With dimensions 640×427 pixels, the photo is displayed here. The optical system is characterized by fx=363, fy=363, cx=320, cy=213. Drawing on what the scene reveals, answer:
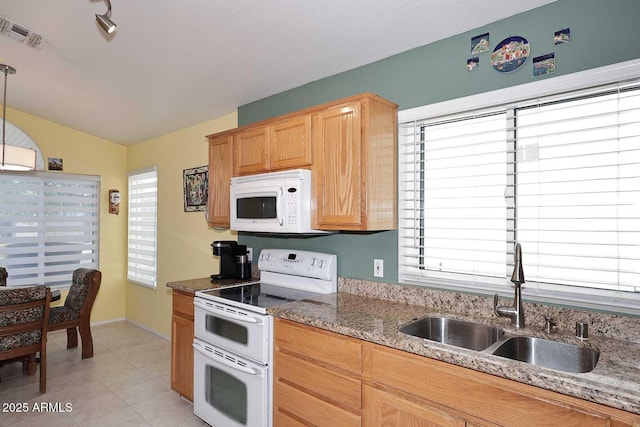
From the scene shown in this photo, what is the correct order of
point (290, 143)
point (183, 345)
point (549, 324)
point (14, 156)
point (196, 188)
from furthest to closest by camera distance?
point (196, 188), point (14, 156), point (183, 345), point (290, 143), point (549, 324)

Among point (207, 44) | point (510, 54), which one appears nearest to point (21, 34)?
point (207, 44)

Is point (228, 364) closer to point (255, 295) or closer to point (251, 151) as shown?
point (255, 295)

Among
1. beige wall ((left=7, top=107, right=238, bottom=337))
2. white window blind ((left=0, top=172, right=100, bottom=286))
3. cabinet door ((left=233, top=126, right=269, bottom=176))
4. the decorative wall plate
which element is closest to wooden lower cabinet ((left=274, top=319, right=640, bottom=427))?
cabinet door ((left=233, top=126, right=269, bottom=176))

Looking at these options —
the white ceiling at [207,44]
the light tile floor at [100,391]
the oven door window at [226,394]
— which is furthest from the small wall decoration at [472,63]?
the light tile floor at [100,391]

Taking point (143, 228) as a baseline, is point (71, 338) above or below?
below

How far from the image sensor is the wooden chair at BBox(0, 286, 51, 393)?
2808 mm

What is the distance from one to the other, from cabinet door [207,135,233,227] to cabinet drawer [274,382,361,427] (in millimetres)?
1528

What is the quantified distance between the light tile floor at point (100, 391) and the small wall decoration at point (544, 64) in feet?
9.99

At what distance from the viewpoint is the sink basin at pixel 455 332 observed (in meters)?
1.79

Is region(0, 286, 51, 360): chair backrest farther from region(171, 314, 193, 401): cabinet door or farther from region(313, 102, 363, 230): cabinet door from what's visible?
region(313, 102, 363, 230): cabinet door

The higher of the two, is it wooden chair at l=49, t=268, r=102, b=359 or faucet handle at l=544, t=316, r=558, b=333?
faucet handle at l=544, t=316, r=558, b=333

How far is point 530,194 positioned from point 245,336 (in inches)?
70.1

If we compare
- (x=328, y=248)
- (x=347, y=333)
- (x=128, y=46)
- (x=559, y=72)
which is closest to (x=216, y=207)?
(x=328, y=248)

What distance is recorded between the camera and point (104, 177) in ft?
17.0
